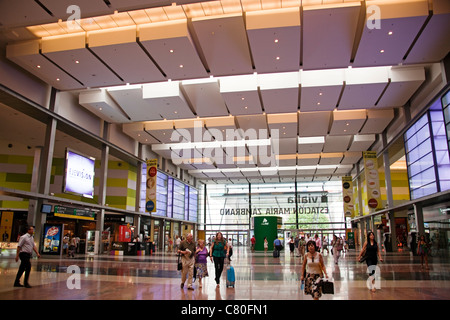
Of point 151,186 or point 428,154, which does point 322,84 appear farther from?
point 151,186

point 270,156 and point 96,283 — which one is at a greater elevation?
point 270,156

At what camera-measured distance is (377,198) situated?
A: 23.9 m

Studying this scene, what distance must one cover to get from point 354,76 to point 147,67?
34.2 ft

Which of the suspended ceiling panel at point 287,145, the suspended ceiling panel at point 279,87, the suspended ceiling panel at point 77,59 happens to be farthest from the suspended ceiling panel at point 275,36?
the suspended ceiling panel at point 287,145

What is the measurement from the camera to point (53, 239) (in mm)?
19531

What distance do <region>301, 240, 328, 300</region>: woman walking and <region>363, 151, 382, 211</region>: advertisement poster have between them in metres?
19.9

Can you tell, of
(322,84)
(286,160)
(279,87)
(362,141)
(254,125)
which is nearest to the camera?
(322,84)

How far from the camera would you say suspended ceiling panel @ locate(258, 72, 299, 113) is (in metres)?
17.6

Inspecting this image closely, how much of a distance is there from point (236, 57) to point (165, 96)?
5331 mm

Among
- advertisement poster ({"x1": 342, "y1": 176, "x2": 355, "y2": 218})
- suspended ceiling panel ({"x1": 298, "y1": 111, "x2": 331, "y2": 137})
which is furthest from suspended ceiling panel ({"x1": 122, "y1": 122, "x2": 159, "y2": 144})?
advertisement poster ({"x1": 342, "y1": 176, "x2": 355, "y2": 218})

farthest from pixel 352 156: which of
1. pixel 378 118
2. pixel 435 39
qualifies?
pixel 435 39

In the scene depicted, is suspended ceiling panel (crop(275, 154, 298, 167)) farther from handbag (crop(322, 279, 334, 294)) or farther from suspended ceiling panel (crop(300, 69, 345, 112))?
handbag (crop(322, 279, 334, 294))

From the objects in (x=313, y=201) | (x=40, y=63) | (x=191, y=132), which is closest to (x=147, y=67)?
(x=40, y=63)
